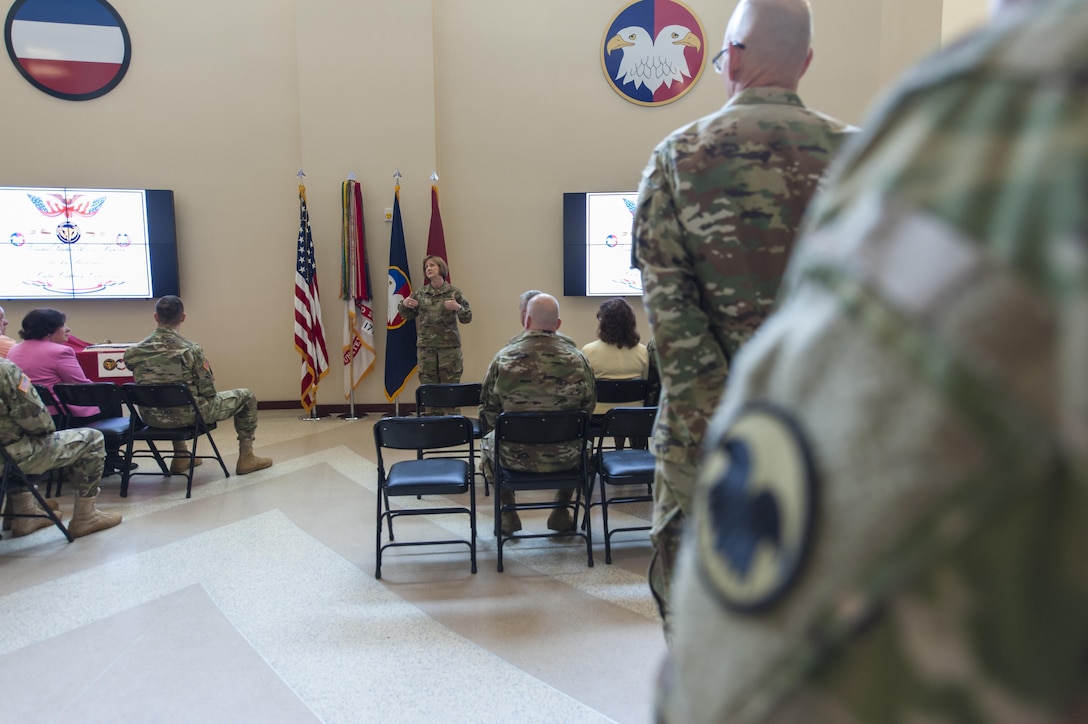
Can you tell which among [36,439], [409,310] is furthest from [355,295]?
[36,439]

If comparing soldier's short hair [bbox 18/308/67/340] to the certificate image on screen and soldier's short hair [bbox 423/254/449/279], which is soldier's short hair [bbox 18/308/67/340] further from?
the certificate image on screen

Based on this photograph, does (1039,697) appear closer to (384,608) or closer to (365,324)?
(384,608)

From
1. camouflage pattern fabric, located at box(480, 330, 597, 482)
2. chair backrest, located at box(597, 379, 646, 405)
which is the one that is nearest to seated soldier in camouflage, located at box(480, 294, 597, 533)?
camouflage pattern fabric, located at box(480, 330, 597, 482)

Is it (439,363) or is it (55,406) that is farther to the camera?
Answer: (439,363)

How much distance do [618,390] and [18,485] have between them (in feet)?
11.3

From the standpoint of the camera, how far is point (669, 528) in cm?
121

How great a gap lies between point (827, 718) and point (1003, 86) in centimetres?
33

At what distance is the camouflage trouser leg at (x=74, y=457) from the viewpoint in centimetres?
330

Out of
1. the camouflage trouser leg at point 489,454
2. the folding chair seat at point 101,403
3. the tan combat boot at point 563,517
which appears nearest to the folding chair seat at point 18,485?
the folding chair seat at point 101,403

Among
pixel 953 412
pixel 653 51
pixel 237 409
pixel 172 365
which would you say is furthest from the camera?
pixel 653 51

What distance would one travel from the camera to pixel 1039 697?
30 cm

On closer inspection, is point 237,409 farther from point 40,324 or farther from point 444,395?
point 444,395

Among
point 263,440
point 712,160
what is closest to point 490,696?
point 712,160

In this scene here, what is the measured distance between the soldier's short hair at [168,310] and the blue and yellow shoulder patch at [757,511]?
461 centimetres
